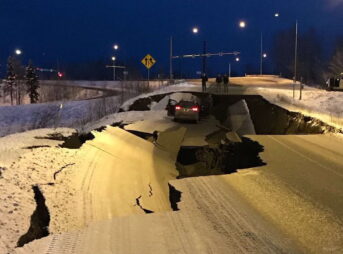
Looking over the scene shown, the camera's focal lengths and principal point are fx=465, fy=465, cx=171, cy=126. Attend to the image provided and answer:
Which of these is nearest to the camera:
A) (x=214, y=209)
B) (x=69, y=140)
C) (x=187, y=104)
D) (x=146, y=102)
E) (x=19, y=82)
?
(x=214, y=209)

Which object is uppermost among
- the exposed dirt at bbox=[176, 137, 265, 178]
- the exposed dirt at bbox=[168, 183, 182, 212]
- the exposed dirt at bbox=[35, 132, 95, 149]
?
the exposed dirt at bbox=[35, 132, 95, 149]

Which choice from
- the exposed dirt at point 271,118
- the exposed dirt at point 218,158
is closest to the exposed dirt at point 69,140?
the exposed dirt at point 218,158

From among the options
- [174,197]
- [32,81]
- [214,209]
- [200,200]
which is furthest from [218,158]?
[32,81]

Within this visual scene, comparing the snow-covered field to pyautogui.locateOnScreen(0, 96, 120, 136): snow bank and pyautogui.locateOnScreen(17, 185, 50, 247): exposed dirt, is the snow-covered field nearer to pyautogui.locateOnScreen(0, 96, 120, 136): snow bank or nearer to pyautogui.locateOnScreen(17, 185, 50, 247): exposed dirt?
pyautogui.locateOnScreen(0, 96, 120, 136): snow bank

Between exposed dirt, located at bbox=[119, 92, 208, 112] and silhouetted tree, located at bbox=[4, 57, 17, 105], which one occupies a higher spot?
silhouetted tree, located at bbox=[4, 57, 17, 105]

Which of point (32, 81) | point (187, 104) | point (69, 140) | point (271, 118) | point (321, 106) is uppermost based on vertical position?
point (32, 81)

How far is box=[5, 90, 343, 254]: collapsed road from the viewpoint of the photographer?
6.70 metres

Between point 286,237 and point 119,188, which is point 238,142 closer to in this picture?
point 119,188

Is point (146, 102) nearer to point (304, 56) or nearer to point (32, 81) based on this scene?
point (32, 81)

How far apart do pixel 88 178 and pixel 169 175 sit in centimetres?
374

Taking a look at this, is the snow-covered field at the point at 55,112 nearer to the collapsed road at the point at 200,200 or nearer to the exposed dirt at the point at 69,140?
the exposed dirt at the point at 69,140

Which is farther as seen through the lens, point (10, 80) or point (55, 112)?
point (10, 80)

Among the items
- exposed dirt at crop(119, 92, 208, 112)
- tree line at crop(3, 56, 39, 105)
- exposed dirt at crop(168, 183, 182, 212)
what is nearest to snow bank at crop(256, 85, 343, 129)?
exposed dirt at crop(119, 92, 208, 112)

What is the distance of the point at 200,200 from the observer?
8914 mm
